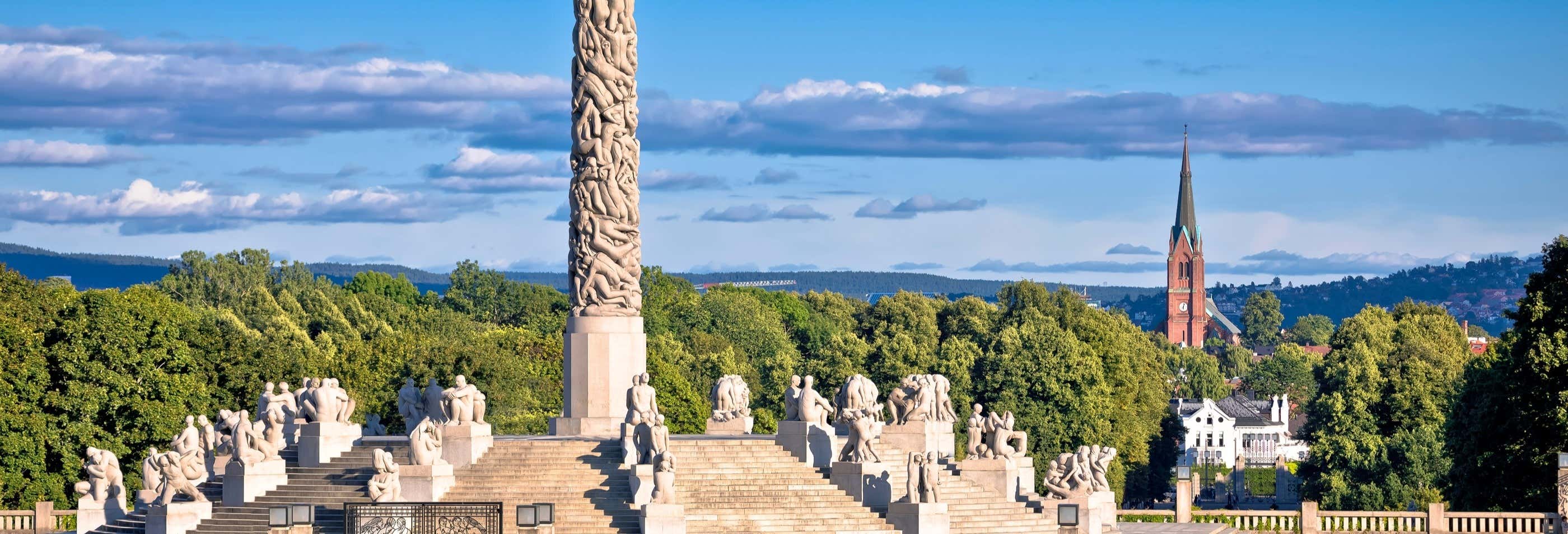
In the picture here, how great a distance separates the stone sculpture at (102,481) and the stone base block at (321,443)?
5530mm

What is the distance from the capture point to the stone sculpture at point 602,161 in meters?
59.1

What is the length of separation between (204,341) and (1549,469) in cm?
3928

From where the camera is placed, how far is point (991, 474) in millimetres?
57000

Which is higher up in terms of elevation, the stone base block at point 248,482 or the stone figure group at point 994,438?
the stone figure group at point 994,438

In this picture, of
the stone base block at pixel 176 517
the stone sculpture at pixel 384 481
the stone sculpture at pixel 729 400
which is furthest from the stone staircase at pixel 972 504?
the stone base block at pixel 176 517

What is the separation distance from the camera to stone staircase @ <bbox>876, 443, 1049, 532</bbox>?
180ft

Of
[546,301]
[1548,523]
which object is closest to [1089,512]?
[1548,523]

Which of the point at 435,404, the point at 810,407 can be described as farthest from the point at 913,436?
the point at 435,404

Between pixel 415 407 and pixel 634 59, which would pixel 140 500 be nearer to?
pixel 415 407

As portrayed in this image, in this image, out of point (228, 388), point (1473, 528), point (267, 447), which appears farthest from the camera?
point (228, 388)

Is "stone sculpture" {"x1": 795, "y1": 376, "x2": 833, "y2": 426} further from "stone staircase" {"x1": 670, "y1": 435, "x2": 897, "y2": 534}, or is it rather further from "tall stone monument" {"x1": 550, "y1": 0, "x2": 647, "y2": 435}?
"tall stone monument" {"x1": 550, "y1": 0, "x2": 647, "y2": 435}

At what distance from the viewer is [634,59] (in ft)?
197

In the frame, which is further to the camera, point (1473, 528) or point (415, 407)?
point (1473, 528)

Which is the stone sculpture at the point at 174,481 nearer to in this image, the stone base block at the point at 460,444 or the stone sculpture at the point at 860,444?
the stone base block at the point at 460,444
